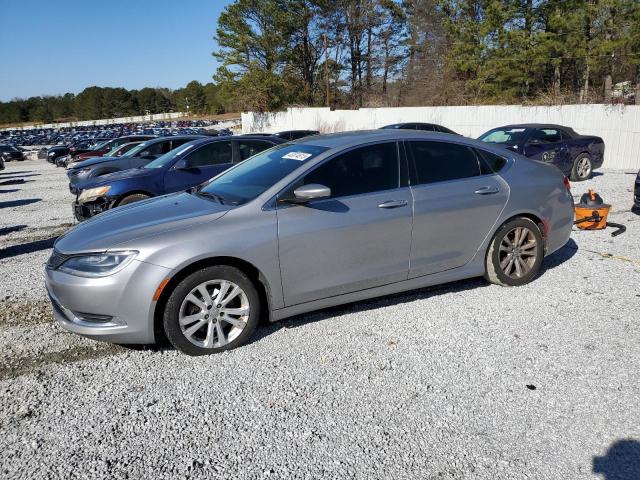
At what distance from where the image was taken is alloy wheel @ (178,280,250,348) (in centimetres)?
362

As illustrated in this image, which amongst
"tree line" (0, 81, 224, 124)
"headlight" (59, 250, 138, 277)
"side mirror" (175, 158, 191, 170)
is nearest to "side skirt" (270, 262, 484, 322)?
"headlight" (59, 250, 138, 277)

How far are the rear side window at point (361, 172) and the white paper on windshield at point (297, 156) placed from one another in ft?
0.74

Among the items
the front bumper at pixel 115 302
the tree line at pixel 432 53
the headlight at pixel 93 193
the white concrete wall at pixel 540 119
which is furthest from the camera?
the tree line at pixel 432 53

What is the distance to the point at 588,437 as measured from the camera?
107 inches

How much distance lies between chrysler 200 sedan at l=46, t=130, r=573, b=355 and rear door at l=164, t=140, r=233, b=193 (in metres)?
3.60

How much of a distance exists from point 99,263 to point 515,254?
3757mm

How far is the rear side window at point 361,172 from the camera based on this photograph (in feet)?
13.4

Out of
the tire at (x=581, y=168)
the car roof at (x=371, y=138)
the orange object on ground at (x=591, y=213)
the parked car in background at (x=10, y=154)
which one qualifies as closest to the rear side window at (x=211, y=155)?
the car roof at (x=371, y=138)

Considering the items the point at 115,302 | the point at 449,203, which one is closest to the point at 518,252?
the point at 449,203

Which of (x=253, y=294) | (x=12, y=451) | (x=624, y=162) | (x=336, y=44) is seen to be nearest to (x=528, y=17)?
(x=624, y=162)

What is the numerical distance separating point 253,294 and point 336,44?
4679cm

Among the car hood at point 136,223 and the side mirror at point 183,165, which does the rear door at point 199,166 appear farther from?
the car hood at point 136,223

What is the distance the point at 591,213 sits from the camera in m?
7.05

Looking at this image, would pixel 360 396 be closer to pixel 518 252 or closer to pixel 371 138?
pixel 371 138
